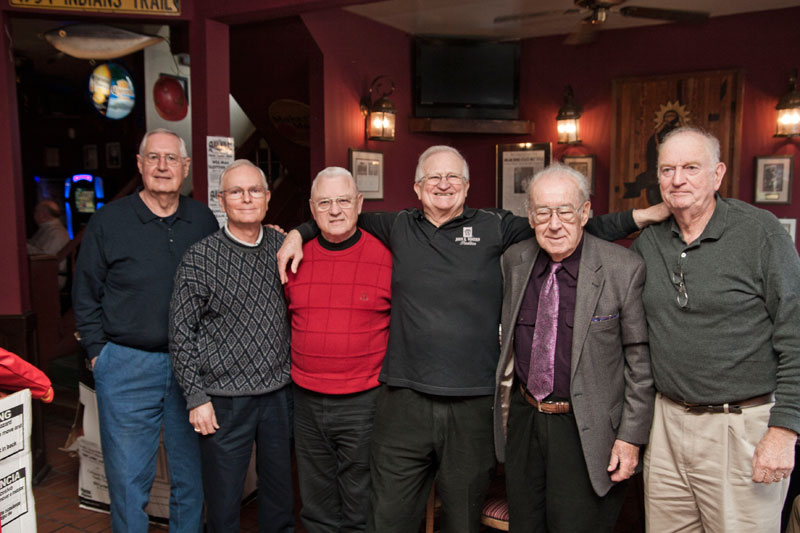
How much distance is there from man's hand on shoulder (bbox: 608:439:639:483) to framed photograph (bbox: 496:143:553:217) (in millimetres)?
4791

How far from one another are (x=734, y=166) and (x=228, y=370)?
5481 millimetres

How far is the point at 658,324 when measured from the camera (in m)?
1.99

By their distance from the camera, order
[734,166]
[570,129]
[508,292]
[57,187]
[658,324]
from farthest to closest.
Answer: [57,187] < [570,129] < [734,166] < [508,292] < [658,324]

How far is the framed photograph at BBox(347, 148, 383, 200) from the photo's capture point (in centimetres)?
582

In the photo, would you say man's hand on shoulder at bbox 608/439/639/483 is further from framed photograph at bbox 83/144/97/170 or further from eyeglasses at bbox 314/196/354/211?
framed photograph at bbox 83/144/97/170

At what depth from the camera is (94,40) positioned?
12.8 ft

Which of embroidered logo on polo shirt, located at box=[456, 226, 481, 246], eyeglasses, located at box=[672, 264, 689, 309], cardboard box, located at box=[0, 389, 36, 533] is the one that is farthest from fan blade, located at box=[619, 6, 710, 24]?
cardboard box, located at box=[0, 389, 36, 533]

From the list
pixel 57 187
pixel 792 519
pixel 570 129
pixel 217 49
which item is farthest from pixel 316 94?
pixel 57 187

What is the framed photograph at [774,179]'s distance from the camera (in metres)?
5.80

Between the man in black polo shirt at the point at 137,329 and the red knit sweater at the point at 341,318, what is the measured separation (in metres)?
0.58

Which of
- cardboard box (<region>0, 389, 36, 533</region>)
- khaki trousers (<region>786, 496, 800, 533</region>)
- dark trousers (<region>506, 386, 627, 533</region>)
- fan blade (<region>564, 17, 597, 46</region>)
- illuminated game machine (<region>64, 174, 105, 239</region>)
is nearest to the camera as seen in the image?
Answer: cardboard box (<region>0, 389, 36, 533</region>)

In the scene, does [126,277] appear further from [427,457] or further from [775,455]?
[775,455]

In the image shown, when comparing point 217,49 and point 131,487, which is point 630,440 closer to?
point 131,487

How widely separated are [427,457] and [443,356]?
0.40m
